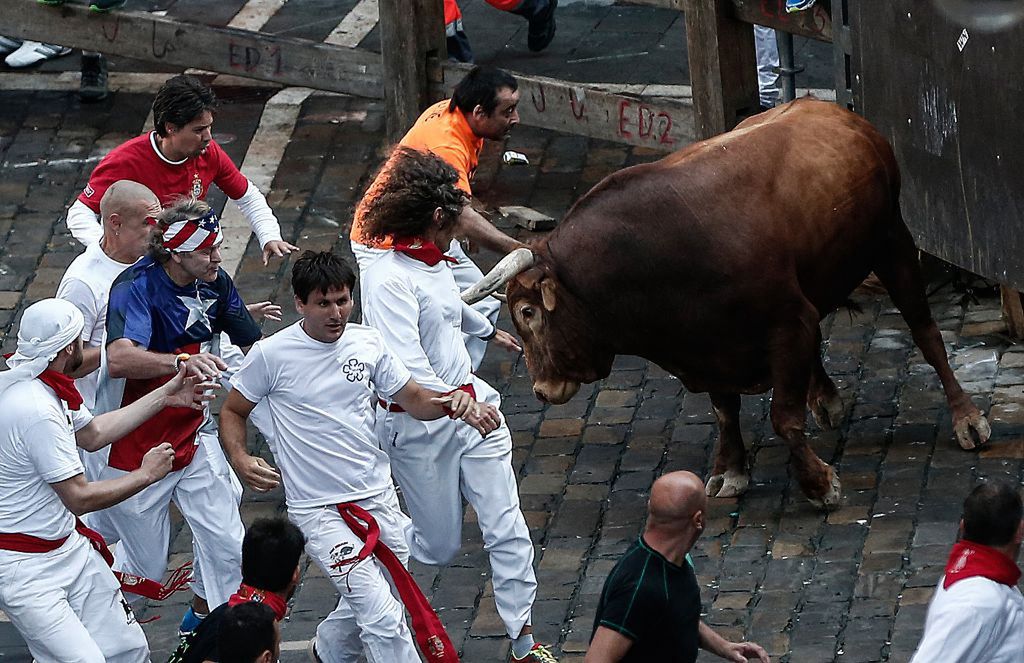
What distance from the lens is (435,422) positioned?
759 centimetres

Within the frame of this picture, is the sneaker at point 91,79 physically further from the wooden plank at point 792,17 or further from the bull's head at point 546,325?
the bull's head at point 546,325

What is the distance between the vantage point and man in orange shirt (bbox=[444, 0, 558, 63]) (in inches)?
515

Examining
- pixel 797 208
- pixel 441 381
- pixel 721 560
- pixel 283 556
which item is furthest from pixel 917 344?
pixel 283 556

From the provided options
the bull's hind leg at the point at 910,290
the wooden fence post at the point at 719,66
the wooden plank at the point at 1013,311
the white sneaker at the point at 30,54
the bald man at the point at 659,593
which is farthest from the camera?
the white sneaker at the point at 30,54

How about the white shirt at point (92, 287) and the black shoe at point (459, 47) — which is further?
the black shoe at point (459, 47)

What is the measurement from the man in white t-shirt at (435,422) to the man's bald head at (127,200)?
0.91 meters

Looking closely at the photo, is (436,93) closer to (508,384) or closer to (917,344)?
(508,384)

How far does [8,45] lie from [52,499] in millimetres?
8323

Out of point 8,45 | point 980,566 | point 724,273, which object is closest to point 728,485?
point 724,273

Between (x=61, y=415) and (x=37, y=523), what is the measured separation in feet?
1.36

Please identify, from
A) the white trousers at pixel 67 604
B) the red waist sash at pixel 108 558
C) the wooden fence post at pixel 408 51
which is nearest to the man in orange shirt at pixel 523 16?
the wooden fence post at pixel 408 51

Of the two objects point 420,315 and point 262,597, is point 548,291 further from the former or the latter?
point 262,597

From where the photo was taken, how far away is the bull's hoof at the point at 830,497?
27.9 ft

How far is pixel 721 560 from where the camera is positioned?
8.26 metres
